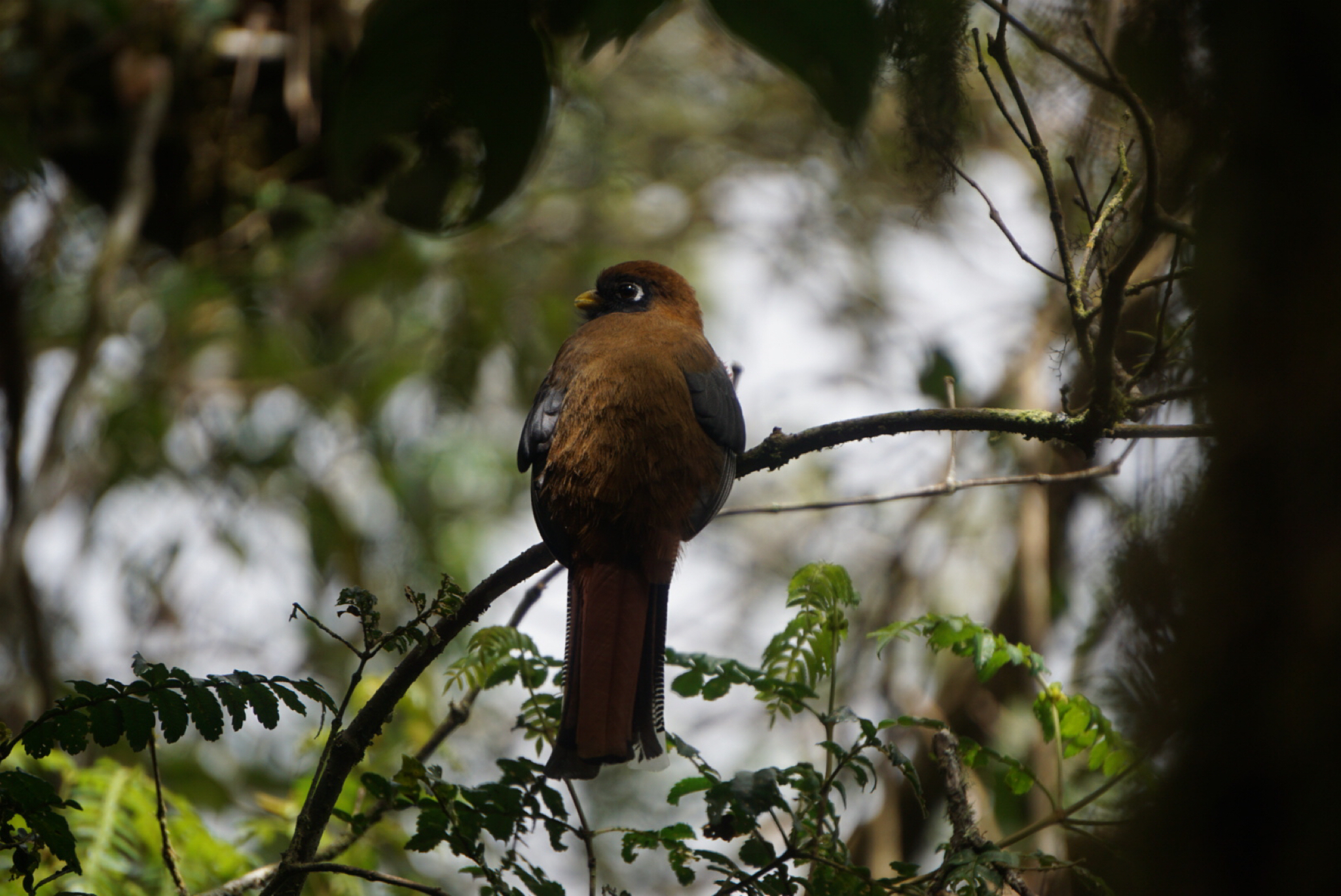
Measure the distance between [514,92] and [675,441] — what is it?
1.63 metres

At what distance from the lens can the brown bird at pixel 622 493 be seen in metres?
1.87

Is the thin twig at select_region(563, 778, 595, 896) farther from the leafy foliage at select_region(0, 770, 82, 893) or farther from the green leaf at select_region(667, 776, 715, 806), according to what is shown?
the leafy foliage at select_region(0, 770, 82, 893)

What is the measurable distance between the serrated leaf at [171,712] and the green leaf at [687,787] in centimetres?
73

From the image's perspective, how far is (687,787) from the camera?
63.4 inches

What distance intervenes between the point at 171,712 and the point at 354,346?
Answer: 495cm

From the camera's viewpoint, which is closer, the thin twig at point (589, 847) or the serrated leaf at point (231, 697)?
the serrated leaf at point (231, 697)

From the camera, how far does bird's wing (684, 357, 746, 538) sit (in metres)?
2.33

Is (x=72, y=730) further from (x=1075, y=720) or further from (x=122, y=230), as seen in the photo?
(x=122, y=230)

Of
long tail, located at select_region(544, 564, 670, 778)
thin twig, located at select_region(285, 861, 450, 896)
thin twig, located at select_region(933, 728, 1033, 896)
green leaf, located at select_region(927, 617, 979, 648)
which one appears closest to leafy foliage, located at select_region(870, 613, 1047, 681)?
green leaf, located at select_region(927, 617, 979, 648)

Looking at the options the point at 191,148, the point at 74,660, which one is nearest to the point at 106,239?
the point at 191,148

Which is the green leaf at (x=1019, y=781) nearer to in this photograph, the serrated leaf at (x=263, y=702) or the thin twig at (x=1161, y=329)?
the thin twig at (x=1161, y=329)

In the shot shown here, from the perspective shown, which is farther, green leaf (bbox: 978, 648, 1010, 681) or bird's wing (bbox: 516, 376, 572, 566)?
bird's wing (bbox: 516, 376, 572, 566)

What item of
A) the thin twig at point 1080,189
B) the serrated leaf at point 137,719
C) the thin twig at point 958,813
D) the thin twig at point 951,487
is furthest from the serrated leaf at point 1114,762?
the serrated leaf at point 137,719

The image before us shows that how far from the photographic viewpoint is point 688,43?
688cm
